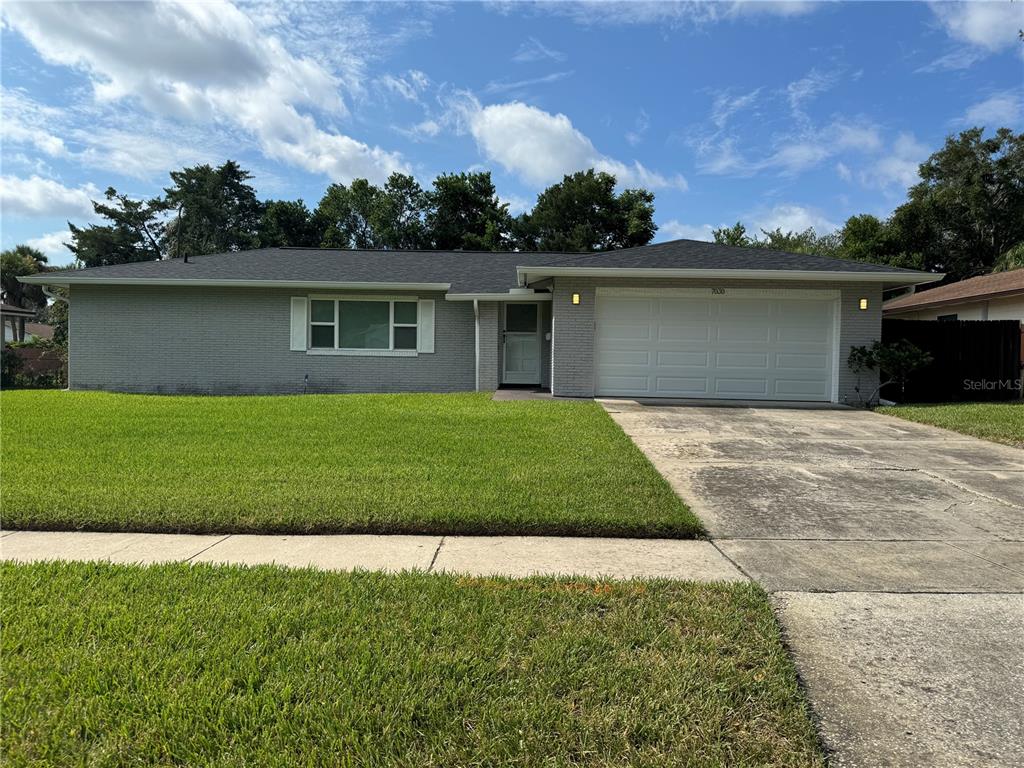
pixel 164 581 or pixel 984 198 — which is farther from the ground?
pixel 984 198

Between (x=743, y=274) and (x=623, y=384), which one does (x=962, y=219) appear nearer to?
(x=743, y=274)

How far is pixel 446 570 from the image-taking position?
12.4 ft

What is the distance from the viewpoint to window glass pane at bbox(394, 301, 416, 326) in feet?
49.1

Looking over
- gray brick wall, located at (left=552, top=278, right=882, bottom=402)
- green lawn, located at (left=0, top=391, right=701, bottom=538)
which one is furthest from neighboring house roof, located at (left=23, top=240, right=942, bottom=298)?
green lawn, located at (left=0, top=391, right=701, bottom=538)

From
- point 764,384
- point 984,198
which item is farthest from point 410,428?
point 984,198

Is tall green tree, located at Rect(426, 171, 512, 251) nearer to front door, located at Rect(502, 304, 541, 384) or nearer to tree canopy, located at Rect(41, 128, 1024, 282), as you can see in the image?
tree canopy, located at Rect(41, 128, 1024, 282)

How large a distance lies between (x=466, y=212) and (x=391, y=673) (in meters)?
41.0

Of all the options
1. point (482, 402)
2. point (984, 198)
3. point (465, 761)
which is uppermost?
point (984, 198)

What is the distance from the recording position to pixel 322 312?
14945mm

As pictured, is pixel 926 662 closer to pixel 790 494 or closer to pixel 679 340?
pixel 790 494

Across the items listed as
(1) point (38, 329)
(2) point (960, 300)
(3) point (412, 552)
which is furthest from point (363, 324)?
(1) point (38, 329)

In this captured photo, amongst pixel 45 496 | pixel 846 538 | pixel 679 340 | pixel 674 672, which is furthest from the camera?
pixel 679 340

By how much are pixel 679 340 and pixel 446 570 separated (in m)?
9.88

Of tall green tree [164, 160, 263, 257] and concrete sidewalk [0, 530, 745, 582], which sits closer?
concrete sidewalk [0, 530, 745, 582]
